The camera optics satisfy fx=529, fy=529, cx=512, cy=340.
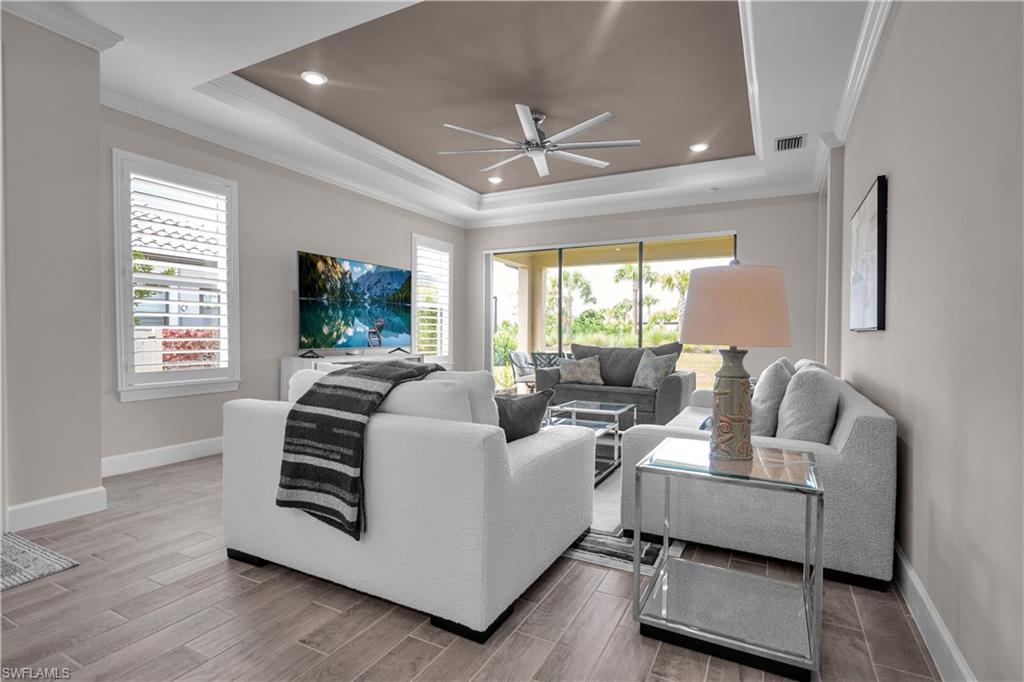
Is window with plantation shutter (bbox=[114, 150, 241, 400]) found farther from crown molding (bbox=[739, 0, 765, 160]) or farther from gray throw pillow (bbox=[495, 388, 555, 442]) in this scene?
crown molding (bbox=[739, 0, 765, 160])

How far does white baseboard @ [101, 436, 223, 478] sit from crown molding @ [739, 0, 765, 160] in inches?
184

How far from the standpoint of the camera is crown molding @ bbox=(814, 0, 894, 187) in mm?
2527

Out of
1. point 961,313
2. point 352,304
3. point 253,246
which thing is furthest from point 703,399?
point 253,246

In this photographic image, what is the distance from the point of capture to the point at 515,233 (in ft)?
24.3

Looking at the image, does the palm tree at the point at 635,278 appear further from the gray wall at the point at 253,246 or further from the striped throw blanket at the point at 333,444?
the striped throw blanket at the point at 333,444

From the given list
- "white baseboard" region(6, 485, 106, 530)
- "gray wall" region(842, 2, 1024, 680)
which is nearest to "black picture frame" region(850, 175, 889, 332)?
"gray wall" region(842, 2, 1024, 680)

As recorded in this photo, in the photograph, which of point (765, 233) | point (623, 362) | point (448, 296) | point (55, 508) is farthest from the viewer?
point (448, 296)

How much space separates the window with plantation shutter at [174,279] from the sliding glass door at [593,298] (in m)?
3.36

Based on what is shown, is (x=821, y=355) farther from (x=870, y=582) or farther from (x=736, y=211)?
(x=870, y=582)

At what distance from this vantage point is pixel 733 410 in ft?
6.17

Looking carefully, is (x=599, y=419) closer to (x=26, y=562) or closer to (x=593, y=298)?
(x=593, y=298)

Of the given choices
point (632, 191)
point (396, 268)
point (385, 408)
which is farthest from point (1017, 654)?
point (396, 268)

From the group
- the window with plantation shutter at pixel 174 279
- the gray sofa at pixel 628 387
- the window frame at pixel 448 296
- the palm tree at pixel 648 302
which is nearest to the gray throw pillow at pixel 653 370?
the gray sofa at pixel 628 387

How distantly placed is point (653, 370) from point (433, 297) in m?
3.09
